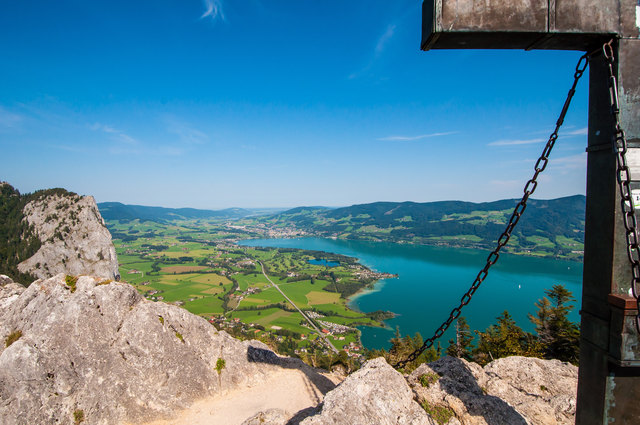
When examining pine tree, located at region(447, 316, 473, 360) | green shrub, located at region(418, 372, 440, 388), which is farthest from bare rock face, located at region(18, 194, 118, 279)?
green shrub, located at region(418, 372, 440, 388)

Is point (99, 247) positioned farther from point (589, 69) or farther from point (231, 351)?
point (589, 69)

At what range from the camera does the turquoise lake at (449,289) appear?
52.2 m

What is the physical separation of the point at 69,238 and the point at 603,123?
209 ft

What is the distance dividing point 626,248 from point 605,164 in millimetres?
769

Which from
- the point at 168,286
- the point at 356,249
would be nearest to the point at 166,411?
the point at 168,286

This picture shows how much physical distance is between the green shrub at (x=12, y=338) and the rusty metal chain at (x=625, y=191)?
45.8 ft

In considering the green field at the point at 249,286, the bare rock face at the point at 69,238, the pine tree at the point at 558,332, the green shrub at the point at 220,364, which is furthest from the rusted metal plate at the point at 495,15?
the bare rock face at the point at 69,238

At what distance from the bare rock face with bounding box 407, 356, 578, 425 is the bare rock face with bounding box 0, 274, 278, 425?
8.26 meters

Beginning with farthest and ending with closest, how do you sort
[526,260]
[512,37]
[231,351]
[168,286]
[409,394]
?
1. [526,260]
2. [168,286]
3. [231,351]
4. [409,394]
5. [512,37]

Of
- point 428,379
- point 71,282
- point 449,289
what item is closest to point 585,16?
point 428,379

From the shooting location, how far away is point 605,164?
8.86 ft

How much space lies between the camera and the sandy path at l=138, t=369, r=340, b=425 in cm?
976

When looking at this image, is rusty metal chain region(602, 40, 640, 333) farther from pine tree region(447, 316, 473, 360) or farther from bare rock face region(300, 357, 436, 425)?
pine tree region(447, 316, 473, 360)

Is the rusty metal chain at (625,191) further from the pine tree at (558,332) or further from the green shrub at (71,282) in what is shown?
the pine tree at (558,332)
